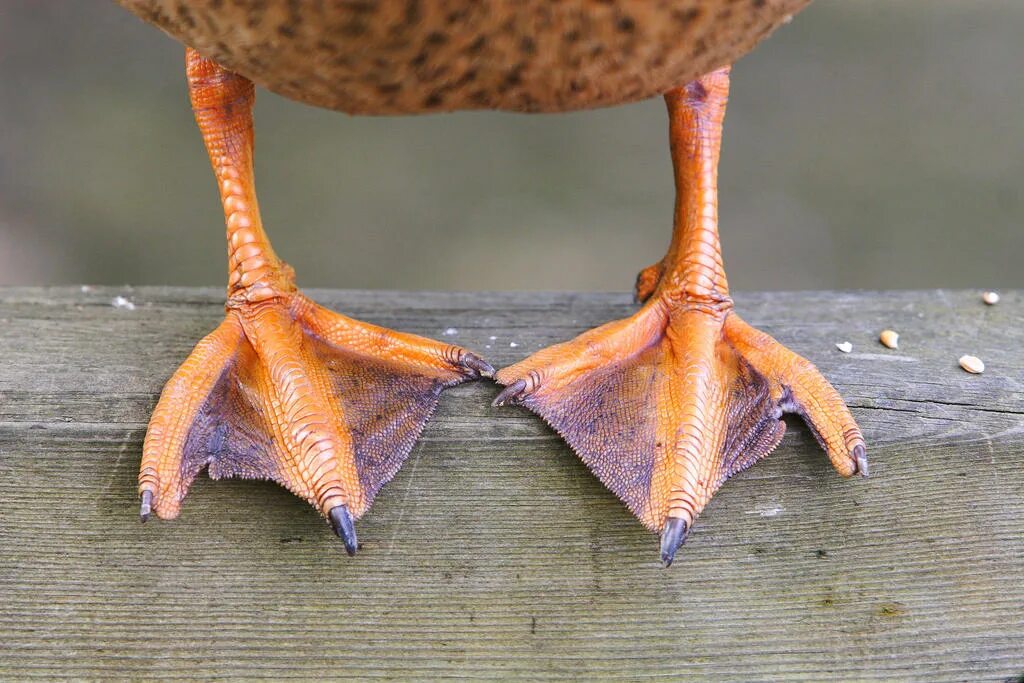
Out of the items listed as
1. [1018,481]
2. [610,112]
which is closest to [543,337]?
[1018,481]

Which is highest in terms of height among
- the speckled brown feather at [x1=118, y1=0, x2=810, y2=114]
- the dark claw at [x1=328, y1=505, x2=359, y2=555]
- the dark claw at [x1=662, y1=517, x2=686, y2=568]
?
the speckled brown feather at [x1=118, y1=0, x2=810, y2=114]

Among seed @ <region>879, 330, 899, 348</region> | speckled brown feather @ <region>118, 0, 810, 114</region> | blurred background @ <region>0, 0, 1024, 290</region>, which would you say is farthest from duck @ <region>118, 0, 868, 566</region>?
blurred background @ <region>0, 0, 1024, 290</region>

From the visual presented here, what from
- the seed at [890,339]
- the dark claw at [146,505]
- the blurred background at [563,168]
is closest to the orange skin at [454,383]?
the dark claw at [146,505]

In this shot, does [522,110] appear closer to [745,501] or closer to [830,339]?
[745,501]

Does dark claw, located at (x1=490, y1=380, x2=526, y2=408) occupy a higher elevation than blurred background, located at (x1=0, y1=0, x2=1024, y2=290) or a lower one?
higher

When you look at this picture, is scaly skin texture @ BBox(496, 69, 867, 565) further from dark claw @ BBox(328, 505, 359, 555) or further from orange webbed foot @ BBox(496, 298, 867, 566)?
dark claw @ BBox(328, 505, 359, 555)

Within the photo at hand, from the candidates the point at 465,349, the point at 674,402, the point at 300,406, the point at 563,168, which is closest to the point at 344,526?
the point at 300,406
